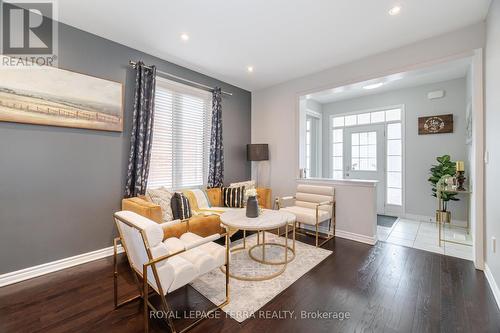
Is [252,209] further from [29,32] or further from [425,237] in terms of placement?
[29,32]

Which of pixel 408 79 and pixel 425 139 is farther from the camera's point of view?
pixel 425 139

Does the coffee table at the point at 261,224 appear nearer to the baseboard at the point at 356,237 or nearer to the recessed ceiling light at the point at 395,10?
the baseboard at the point at 356,237

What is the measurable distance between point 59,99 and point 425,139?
640 cm

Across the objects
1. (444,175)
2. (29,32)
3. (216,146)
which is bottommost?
(444,175)

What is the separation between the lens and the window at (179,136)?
359 centimetres

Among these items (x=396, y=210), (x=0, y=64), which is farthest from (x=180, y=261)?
(x=396, y=210)

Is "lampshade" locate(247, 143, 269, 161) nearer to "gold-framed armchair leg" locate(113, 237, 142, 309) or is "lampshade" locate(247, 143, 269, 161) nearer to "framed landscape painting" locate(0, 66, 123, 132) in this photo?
"framed landscape painting" locate(0, 66, 123, 132)

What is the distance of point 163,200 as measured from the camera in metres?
3.07

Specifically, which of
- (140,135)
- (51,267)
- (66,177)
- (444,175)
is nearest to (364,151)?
(444,175)

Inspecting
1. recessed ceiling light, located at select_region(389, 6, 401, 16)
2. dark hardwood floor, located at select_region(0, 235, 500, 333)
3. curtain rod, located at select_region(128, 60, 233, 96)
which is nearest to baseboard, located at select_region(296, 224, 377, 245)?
dark hardwood floor, located at select_region(0, 235, 500, 333)

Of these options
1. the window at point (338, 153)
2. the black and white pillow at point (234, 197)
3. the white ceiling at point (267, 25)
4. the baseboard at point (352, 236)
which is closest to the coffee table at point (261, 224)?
the black and white pillow at point (234, 197)

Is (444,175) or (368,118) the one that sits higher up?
(368,118)

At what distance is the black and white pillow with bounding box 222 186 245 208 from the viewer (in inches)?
154

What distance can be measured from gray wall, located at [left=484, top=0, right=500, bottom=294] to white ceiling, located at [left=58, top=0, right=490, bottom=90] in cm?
36
